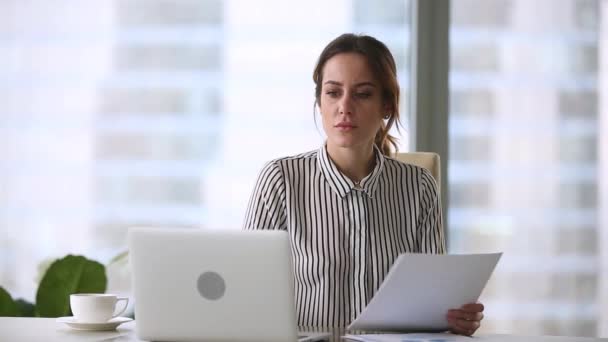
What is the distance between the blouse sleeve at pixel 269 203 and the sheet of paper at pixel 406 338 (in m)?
0.58

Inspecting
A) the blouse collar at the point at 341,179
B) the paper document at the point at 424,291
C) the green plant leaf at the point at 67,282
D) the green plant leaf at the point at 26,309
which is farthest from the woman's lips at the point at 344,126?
the green plant leaf at the point at 26,309

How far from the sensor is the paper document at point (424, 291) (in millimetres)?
1395

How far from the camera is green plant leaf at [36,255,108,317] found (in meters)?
2.48

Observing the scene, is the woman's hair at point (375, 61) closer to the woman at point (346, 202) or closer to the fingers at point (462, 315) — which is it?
the woman at point (346, 202)

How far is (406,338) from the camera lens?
1429 millimetres

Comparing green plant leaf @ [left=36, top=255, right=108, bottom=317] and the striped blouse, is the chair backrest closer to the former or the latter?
the striped blouse

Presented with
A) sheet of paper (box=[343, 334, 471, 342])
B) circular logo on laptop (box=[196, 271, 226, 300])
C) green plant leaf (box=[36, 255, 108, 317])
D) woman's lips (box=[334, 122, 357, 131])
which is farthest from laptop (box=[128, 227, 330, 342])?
green plant leaf (box=[36, 255, 108, 317])

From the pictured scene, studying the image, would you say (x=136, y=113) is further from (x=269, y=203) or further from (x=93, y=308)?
(x=93, y=308)

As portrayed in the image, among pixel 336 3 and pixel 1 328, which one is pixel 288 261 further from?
pixel 336 3

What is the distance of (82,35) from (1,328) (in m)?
1.88

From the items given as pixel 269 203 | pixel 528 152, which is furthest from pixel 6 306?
pixel 528 152

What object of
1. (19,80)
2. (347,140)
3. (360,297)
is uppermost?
(19,80)

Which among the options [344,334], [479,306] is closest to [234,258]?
[344,334]

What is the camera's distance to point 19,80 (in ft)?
10.5
